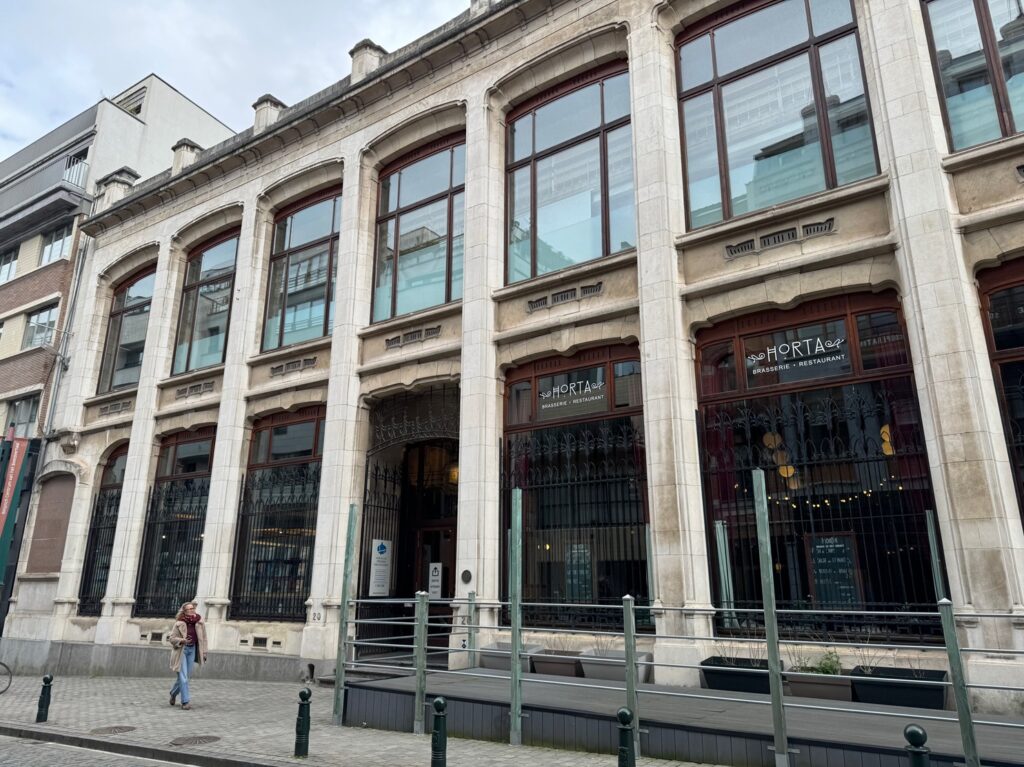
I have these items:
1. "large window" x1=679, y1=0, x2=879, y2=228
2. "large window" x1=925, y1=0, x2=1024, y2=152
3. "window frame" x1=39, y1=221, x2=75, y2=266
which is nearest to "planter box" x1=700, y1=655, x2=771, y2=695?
"large window" x1=679, y1=0, x2=879, y2=228

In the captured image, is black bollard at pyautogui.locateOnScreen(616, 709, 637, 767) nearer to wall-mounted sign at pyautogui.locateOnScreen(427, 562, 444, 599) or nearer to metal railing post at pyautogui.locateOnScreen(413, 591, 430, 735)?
metal railing post at pyautogui.locateOnScreen(413, 591, 430, 735)

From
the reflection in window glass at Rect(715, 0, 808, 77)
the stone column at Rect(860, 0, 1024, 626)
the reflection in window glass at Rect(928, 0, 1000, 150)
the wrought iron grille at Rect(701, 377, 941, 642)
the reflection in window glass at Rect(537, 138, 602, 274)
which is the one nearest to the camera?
the stone column at Rect(860, 0, 1024, 626)

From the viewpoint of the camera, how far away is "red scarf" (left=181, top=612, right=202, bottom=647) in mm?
11836

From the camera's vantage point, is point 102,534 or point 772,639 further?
point 102,534

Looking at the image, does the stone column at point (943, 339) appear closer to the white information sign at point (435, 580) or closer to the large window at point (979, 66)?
the large window at point (979, 66)

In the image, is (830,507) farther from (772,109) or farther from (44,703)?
(44,703)

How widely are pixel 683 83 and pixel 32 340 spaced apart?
904 inches

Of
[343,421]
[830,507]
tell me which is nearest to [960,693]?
[830,507]

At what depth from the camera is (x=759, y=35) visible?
1228 centimetres

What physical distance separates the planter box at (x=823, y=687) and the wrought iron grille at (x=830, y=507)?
3.04ft

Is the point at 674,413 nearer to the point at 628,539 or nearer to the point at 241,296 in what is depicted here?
the point at 628,539

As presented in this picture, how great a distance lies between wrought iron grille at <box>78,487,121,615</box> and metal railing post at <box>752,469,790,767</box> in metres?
18.1

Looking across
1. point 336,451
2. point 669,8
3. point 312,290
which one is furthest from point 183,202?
point 669,8

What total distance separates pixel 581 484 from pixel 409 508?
5710mm
